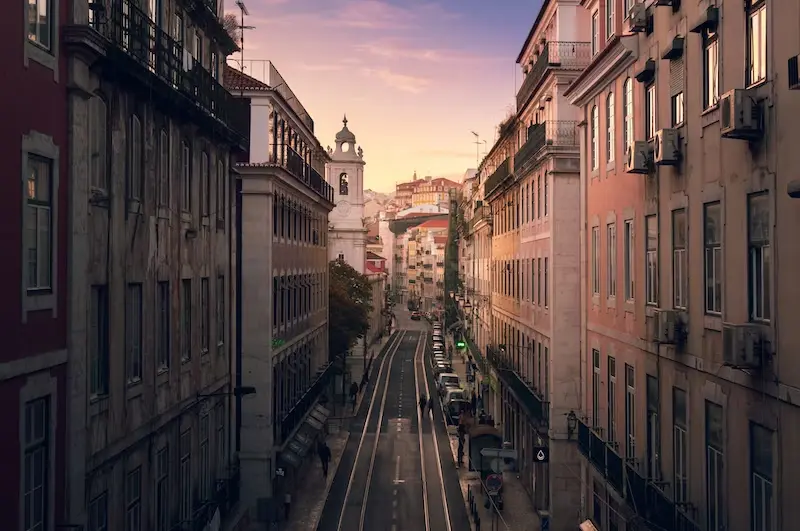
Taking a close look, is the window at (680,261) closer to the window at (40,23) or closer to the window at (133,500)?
the window at (133,500)

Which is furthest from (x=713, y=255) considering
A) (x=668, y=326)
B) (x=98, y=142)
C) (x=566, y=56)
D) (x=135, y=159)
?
(x=566, y=56)

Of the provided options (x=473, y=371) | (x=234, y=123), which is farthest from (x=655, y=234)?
(x=473, y=371)

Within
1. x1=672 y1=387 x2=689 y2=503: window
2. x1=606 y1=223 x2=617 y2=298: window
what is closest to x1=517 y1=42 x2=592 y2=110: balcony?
x1=606 y1=223 x2=617 y2=298: window

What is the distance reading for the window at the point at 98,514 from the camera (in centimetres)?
1511

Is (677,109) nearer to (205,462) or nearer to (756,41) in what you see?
(756,41)

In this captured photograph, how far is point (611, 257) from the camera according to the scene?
2203 centimetres

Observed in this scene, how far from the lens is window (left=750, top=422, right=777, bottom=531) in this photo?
12750 mm

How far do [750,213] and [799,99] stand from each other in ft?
7.48

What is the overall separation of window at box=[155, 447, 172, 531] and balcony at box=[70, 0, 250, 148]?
24.1 feet

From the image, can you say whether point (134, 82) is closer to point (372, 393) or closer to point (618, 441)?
point (618, 441)

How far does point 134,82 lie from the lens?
16.6m

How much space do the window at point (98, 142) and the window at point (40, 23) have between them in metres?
1.80

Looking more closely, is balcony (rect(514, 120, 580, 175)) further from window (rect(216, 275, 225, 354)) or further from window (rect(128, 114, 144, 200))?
window (rect(128, 114, 144, 200))

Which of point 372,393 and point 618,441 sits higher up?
point 618,441
